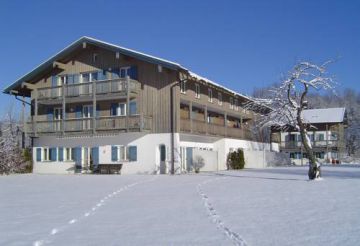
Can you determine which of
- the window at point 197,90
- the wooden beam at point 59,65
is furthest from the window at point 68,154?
the window at point 197,90

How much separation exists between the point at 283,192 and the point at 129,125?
54.6 ft

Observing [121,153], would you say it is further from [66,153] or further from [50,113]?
[50,113]

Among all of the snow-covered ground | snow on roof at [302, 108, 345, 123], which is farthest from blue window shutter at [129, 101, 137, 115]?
snow on roof at [302, 108, 345, 123]

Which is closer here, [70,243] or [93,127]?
[70,243]

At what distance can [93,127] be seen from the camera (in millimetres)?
31562

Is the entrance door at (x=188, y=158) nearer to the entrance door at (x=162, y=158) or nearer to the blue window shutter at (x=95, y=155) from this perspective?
the entrance door at (x=162, y=158)

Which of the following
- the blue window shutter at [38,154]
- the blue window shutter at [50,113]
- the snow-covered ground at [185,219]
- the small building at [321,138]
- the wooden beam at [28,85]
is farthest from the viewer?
the small building at [321,138]

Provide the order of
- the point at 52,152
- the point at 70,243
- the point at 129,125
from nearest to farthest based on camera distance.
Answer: the point at 70,243
the point at 129,125
the point at 52,152

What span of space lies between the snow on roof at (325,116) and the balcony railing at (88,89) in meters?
34.4

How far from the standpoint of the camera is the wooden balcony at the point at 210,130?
31578 millimetres

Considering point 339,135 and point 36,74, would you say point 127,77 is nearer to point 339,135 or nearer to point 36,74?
point 36,74

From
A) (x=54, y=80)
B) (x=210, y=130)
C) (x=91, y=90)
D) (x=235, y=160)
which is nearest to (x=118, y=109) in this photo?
(x=91, y=90)

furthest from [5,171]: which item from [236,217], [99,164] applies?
[236,217]

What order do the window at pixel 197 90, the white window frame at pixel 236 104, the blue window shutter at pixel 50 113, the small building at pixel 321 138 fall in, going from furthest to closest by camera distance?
the small building at pixel 321 138, the white window frame at pixel 236 104, the blue window shutter at pixel 50 113, the window at pixel 197 90
